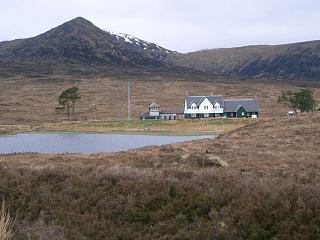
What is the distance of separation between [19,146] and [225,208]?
49393mm

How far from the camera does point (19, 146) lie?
189 ft

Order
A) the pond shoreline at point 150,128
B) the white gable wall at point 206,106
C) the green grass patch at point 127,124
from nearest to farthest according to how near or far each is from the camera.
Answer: the pond shoreline at point 150,128 → the green grass patch at point 127,124 → the white gable wall at point 206,106

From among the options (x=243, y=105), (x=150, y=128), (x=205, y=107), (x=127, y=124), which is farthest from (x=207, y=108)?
(x=150, y=128)

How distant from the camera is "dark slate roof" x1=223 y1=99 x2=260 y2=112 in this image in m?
128

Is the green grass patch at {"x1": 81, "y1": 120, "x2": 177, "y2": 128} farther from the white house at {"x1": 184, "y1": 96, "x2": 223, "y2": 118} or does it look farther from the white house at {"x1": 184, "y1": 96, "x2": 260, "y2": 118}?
the white house at {"x1": 184, "y1": 96, "x2": 260, "y2": 118}

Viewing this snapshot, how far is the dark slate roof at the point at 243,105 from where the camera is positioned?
12812 centimetres

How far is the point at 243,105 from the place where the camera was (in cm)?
12900

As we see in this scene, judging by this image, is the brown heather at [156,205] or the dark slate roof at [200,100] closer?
the brown heather at [156,205]

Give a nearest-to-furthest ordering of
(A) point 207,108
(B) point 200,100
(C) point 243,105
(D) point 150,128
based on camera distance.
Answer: (D) point 150,128 < (C) point 243,105 < (A) point 207,108 < (B) point 200,100

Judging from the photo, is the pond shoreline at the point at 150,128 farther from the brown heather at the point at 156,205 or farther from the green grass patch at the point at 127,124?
the brown heather at the point at 156,205

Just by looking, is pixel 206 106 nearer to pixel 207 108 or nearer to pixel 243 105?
pixel 207 108

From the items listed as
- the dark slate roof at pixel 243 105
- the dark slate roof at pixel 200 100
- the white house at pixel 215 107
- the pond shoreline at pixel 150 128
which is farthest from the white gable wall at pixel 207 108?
the pond shoreline at pixel 150 128

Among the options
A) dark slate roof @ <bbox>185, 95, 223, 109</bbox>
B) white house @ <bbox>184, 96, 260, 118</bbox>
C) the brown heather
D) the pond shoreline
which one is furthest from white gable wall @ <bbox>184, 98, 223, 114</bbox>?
the brown heather

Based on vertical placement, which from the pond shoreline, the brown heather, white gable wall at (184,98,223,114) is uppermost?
the brown heather
